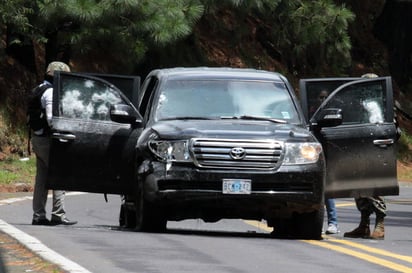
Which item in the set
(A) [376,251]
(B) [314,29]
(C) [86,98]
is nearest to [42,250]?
(A) [376,251]

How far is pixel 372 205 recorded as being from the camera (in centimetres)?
1576

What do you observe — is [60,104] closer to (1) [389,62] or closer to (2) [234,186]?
(2) [234,186]

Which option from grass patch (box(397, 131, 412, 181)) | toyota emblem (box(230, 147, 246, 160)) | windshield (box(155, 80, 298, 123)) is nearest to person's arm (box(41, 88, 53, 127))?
windshield (box(155, 80, 298, 123))

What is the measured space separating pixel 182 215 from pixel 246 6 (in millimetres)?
18224

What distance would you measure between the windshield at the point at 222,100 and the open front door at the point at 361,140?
1.39ft

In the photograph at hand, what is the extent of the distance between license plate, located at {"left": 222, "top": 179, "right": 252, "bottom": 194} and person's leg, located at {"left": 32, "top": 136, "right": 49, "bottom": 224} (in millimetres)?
3036

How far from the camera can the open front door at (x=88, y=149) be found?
14.6 meters

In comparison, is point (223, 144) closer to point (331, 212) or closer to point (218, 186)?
point (218, 186)

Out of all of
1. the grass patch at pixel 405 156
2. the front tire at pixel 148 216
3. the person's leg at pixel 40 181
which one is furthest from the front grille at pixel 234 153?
the grass patch at pixel 405 156

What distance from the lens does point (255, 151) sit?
13500 millimetres

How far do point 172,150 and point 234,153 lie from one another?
0.63m

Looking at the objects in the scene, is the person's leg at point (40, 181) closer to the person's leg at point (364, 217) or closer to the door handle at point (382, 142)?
the person's leg at point (364, 217)

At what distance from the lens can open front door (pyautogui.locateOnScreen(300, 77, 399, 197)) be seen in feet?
48.3

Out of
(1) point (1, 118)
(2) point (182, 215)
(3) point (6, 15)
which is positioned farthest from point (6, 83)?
(2) point (182, 215)
